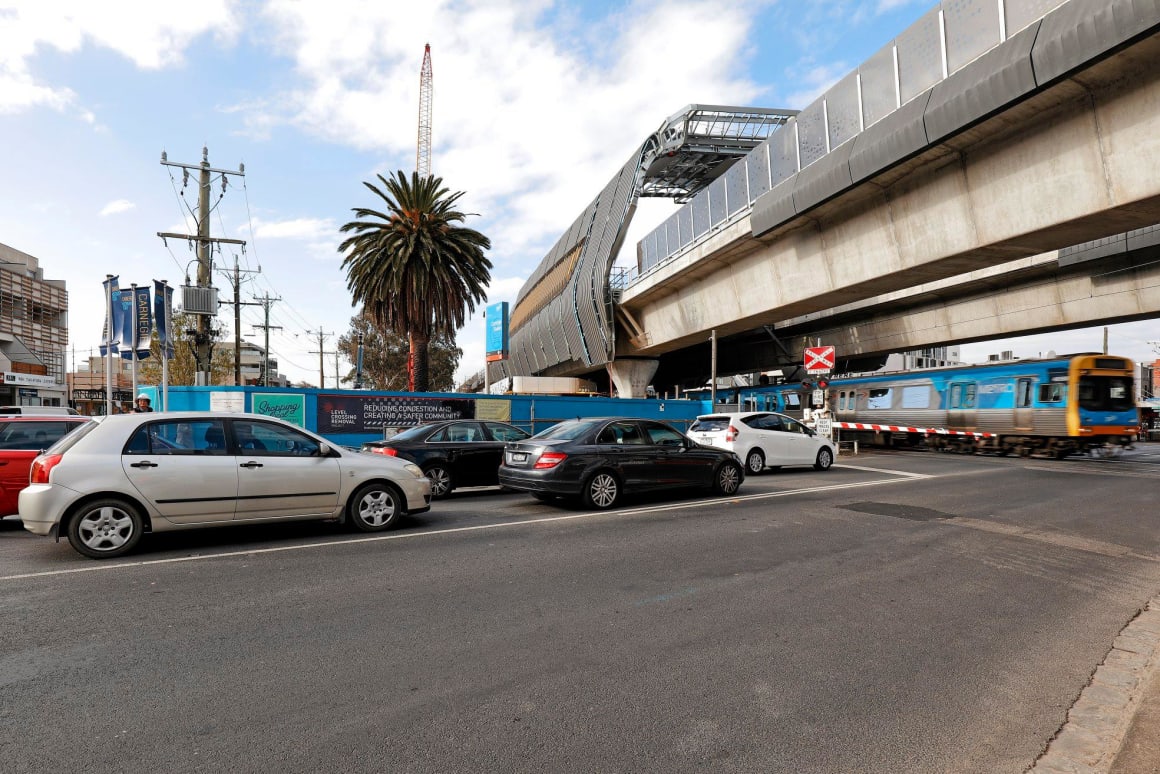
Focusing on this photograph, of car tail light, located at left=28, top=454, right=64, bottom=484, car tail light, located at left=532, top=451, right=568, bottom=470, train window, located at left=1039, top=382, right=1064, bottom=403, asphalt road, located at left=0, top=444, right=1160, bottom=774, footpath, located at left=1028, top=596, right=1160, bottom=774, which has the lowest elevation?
footpath, located at left=1028, top=596, right=1160, bottom=774

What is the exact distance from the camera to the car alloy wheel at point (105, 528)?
6480 millimetres

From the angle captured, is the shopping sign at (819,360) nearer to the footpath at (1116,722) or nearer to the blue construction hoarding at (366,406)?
the blue construction hoarding at (366,406)

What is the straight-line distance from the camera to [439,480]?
1162 centimetres

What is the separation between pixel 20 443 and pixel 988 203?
16.9 metres

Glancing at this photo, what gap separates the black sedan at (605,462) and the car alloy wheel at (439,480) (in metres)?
1.51

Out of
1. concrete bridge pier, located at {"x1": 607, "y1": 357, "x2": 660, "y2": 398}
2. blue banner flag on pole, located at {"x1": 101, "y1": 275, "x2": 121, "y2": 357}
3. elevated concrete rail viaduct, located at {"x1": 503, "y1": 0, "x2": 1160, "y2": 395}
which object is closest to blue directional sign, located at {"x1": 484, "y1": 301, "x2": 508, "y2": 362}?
elevated concrete rail viaduct, located at {"x1": 503, "y1": 0, "x2": 1160, "y2": 395}

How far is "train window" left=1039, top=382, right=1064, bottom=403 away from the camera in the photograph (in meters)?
20.6

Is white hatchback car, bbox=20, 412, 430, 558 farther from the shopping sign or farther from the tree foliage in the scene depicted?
the tree foliage

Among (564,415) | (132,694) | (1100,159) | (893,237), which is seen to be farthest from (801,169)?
(132,694)

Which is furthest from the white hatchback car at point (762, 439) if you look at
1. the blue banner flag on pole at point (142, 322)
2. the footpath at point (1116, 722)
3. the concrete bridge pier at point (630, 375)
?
the concrete bridge pier at point (630, 375)

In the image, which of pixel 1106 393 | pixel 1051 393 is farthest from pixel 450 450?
pixel 1106 393

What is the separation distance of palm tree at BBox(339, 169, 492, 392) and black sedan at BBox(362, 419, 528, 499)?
1545cm

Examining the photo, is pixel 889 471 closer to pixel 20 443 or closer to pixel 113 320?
pixel 20 443

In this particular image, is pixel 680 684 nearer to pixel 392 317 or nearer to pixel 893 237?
pixel 893 237
